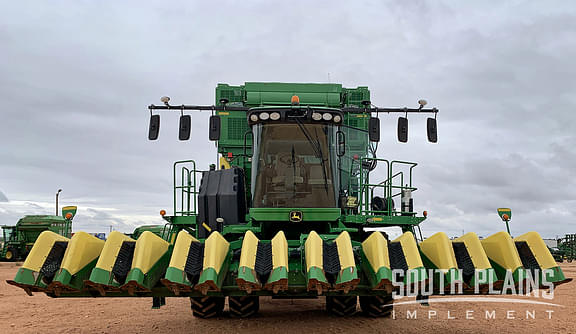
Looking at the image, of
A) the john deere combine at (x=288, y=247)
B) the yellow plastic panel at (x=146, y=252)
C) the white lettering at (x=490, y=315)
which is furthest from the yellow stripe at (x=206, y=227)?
the white lettering at (x=490, y=315)

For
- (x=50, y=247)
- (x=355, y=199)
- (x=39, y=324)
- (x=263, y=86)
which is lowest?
(x=39, y=324)

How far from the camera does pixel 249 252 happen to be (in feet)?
16.9

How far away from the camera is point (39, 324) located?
8477 mm

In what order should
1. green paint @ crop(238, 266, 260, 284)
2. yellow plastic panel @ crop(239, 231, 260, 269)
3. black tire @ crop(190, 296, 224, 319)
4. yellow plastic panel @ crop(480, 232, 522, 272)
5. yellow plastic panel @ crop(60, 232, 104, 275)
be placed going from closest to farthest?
1. green paint @ crop(238, 266, 260, 284)
2. yellow plastic panel @ crop(239, 231, 260, 269)
3. yellow plastic panel @ crop(60, 232, 104, 275)
4. yellow plastic panel @ crop(480, 232, 522, 272)
5. black tire @ crop(190, 296, 224, 319)

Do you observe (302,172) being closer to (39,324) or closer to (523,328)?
(523,328)

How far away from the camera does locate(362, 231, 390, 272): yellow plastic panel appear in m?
5.21

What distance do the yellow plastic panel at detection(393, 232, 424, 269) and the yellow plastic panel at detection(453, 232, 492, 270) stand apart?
2.12ft

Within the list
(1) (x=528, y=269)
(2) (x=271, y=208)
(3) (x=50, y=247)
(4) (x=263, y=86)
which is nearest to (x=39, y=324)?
(3) (x=50, y=247)

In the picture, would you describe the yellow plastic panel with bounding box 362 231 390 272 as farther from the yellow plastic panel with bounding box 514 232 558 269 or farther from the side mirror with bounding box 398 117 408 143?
the side mirror with bounding box 398 117 408 143

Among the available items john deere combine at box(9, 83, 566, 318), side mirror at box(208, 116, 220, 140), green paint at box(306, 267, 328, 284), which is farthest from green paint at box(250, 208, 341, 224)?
green paint at box(306, 267, 328, 284)

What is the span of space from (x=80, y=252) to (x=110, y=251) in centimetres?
35

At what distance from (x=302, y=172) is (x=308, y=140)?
0.47 meters

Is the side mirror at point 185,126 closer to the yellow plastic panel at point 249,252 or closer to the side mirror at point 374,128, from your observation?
the side mirror at point 374,128

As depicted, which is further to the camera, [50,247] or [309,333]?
[309,333]
